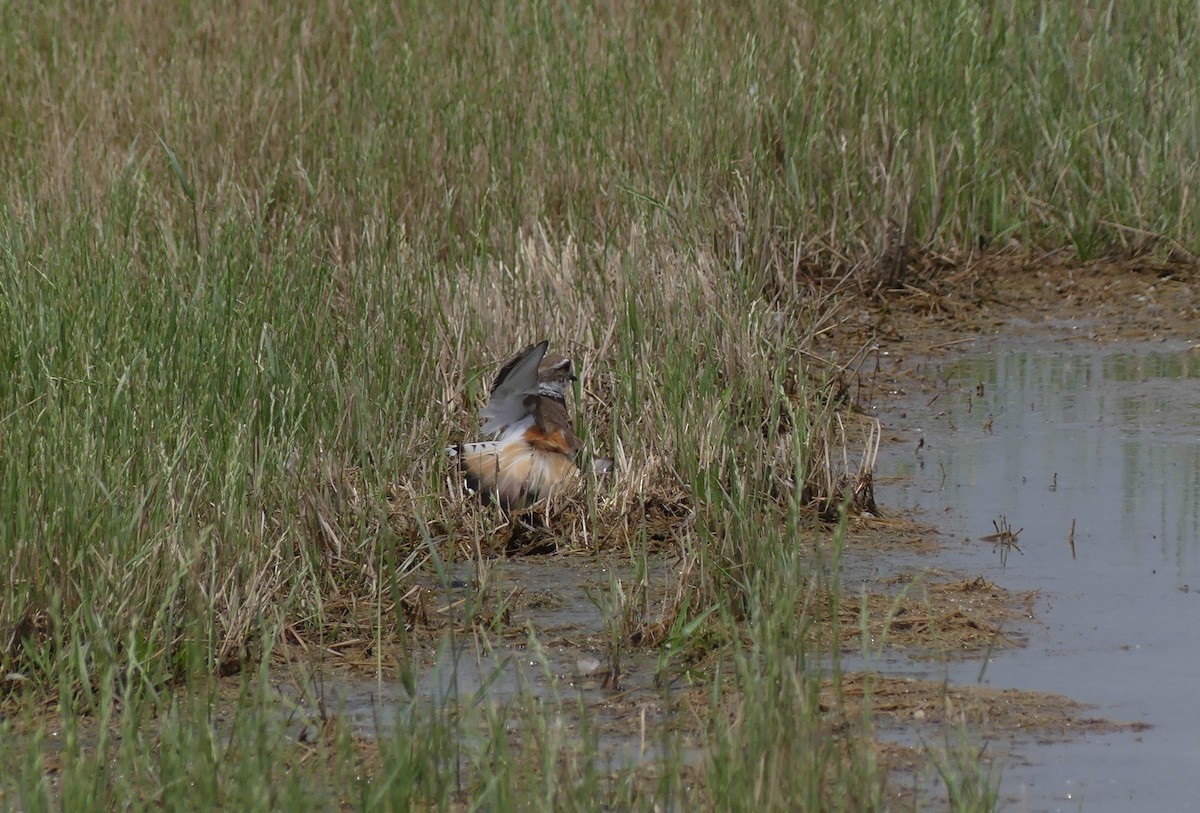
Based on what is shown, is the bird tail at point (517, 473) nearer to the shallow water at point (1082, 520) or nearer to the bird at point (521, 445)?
the bird at point (521, 445)

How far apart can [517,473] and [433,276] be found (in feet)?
4.62

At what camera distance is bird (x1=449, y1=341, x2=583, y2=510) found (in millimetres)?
5582

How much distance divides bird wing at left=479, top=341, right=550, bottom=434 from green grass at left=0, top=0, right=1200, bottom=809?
20cm

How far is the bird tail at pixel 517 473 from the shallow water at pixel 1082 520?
1079 millimetres

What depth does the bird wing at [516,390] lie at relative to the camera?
5719 millimetres

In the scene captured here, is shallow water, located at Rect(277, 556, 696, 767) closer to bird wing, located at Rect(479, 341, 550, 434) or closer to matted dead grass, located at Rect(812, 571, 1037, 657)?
matted dead grass, located at Rect(812, 571, 1037, 657)

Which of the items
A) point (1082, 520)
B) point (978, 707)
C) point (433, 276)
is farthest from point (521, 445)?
point (978, 707)

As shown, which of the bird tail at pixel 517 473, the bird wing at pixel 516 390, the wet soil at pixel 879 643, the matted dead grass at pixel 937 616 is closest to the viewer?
the wet soil at pixel 879 643

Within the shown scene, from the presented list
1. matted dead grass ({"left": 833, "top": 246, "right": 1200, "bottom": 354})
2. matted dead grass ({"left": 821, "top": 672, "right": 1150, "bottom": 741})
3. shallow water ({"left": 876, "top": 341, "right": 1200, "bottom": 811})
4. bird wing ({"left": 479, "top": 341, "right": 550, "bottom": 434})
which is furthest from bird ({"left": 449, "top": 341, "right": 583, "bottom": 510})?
matted dead grass ({"left": 833, "top": 246, "right": 1200, "bottom": 354})

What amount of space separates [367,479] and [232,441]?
0.57 meters

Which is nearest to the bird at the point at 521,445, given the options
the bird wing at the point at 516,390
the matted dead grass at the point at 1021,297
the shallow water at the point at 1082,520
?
the bird wing at the point at 516,390

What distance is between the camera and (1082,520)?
5.52 meters

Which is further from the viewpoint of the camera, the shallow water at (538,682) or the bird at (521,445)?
the bird at (521,445)

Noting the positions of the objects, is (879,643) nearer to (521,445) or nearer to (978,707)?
(978,707)
